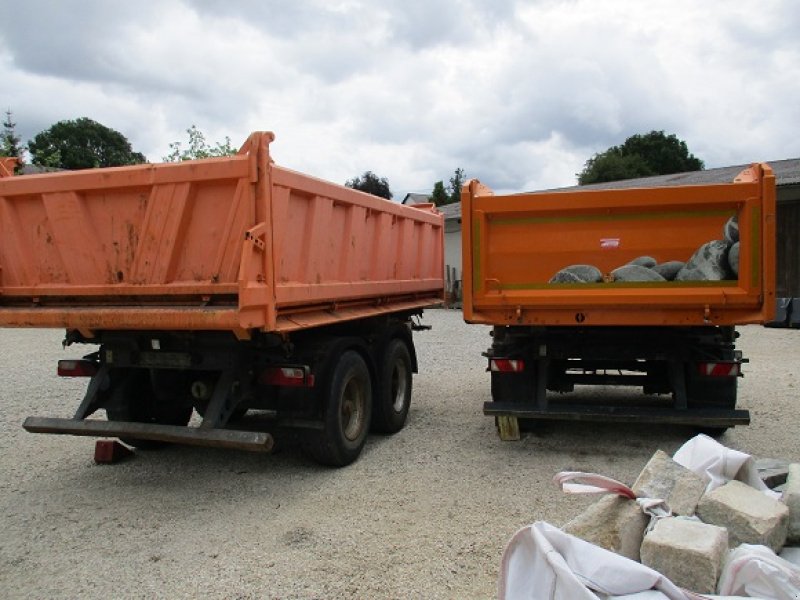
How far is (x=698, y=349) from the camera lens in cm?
579

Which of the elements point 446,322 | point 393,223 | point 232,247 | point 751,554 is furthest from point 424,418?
point 446,322

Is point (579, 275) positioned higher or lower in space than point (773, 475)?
higher

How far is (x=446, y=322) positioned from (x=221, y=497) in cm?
1360

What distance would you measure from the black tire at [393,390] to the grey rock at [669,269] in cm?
272

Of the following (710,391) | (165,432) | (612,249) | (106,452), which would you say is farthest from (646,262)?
(106,452)

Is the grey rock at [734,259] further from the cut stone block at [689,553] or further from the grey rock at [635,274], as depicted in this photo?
the cut stone block at [689,553]

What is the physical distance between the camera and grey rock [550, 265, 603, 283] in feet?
18.6

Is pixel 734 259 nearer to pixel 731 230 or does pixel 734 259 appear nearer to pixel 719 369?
pixel 731 230

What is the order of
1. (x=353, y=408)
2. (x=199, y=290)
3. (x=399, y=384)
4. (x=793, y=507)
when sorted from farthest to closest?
(x=399, y=384) → (x=353, y=408) → (x=199, y=290) → (x=793, y=507)

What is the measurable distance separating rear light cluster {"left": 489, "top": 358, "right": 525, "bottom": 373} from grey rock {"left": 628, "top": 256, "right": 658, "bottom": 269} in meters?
1.34

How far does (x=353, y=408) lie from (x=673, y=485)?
3.14 meters

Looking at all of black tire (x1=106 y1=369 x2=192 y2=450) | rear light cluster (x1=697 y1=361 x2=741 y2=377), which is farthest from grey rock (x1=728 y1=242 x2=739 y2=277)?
black tire (x1=106 y1=369 x2=192 y2=450)

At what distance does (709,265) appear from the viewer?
5.47m

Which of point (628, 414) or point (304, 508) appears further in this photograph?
point (628, 414)
